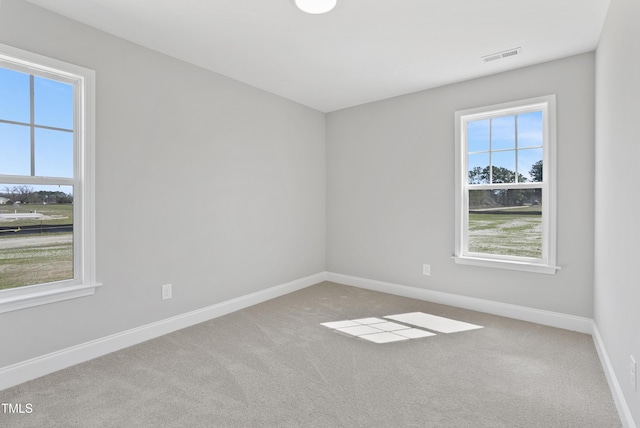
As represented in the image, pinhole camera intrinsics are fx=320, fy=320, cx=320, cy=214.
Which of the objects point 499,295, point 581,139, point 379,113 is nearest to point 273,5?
point 379,113

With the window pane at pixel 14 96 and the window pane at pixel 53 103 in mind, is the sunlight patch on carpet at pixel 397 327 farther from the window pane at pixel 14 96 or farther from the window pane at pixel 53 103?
the window pane at pixel 14 96

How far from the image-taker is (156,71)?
2.93m

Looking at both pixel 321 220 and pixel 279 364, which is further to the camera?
pixel 321 220

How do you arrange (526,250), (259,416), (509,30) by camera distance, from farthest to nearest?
(526,250) → (509,30) → (259,416)

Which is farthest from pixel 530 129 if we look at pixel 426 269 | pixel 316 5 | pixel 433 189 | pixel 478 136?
pixel 316 5

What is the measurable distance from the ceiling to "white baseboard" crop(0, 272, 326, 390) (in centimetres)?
250

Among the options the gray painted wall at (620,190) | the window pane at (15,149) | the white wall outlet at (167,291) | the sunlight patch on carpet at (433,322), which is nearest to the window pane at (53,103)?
the window pane at (15,149)

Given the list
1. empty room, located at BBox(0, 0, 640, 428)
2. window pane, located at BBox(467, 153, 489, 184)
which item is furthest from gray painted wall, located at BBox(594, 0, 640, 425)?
window pane, located at BBox(467, 153, 489, 184)

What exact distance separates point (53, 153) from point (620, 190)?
12.6 ft

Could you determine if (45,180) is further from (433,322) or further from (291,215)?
(433,322)

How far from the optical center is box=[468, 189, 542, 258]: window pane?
10.9 ft

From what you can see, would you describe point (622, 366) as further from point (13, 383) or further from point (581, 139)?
point (13, 383)

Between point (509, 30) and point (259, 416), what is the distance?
10.9 feet

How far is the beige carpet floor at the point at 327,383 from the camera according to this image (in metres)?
1.83
